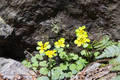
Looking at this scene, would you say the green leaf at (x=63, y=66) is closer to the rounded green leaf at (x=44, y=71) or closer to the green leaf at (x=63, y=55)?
the green leaf at (x=63, y=55)

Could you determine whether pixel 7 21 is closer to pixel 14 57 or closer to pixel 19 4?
pixel 19 4

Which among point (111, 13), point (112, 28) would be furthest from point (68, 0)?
point (112, 28)

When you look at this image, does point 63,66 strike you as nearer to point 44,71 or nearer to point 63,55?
point 63,55

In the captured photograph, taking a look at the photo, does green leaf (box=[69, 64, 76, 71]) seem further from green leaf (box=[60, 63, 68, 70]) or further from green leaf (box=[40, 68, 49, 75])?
green leaf (box=[40, 68, 49, 75])

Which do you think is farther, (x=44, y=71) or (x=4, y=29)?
(x=4, y=29)

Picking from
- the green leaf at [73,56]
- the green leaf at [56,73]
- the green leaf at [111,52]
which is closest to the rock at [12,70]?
the green leaf at [56,73]

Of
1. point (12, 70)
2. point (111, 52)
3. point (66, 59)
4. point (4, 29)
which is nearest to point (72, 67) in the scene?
point (66, 59)
